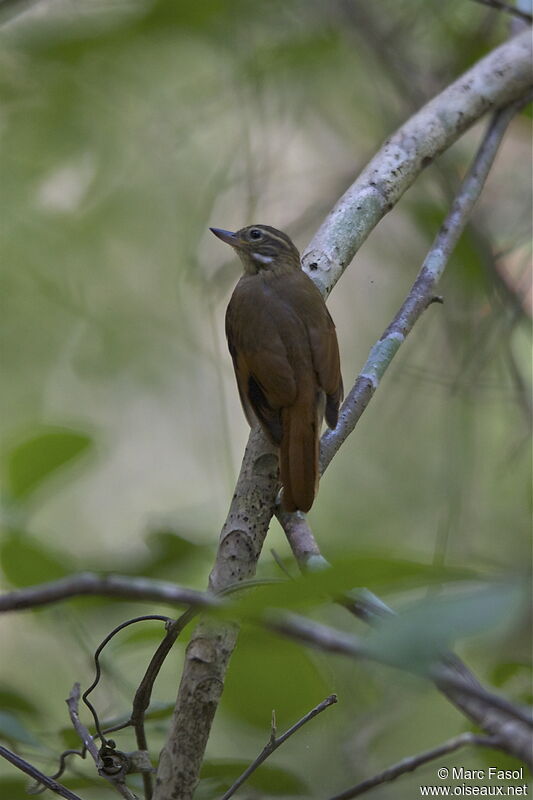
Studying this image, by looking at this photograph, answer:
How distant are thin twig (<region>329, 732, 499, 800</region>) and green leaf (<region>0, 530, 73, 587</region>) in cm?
81

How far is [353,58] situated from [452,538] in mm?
2569

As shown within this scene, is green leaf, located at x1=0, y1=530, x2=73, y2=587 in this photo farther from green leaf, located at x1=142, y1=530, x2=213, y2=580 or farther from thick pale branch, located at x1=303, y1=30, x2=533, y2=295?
thick pale branch, located at x1=303, y1=30, x2=533, y2=295

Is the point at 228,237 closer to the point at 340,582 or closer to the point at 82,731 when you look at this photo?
the point at 82,731

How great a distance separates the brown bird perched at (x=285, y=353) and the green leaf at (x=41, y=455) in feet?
1.96

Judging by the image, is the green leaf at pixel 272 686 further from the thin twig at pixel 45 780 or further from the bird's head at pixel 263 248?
the bird's head at pixel 263 248

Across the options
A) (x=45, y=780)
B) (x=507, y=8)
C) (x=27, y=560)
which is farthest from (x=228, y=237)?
(x=45, y=780)

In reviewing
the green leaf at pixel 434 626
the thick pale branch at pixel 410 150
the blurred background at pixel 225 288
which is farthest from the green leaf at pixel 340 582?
the thick pale branch at pixel 410 150

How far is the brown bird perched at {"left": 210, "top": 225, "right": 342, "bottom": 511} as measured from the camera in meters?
2.66

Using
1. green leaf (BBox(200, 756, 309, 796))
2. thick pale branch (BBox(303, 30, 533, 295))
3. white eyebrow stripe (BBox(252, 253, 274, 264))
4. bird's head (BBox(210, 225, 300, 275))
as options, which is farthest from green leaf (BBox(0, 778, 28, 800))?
white eyebrow stripe (BBox(252, 253, 274, 264))

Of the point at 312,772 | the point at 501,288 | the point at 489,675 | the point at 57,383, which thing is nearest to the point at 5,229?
the point at 57,383

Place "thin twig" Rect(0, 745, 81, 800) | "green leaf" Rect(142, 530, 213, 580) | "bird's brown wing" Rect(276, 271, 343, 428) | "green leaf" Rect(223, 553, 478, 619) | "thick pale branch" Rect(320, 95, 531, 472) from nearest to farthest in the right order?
"green leaf" Rect(223, 553, 478, 619)
"thin twig" Rect(0, 745, 81, 800)
"green leaf" Rect(142, 530, 213, 580)
"thick pale branch" Rect(320, 95, 531, 472)
"bird's brown wing" Rect(276, 271, 343, 428)

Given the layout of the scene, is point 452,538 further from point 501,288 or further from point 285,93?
point 285,93

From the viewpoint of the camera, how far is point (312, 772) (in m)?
3.59

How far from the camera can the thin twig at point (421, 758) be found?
3.49ft
